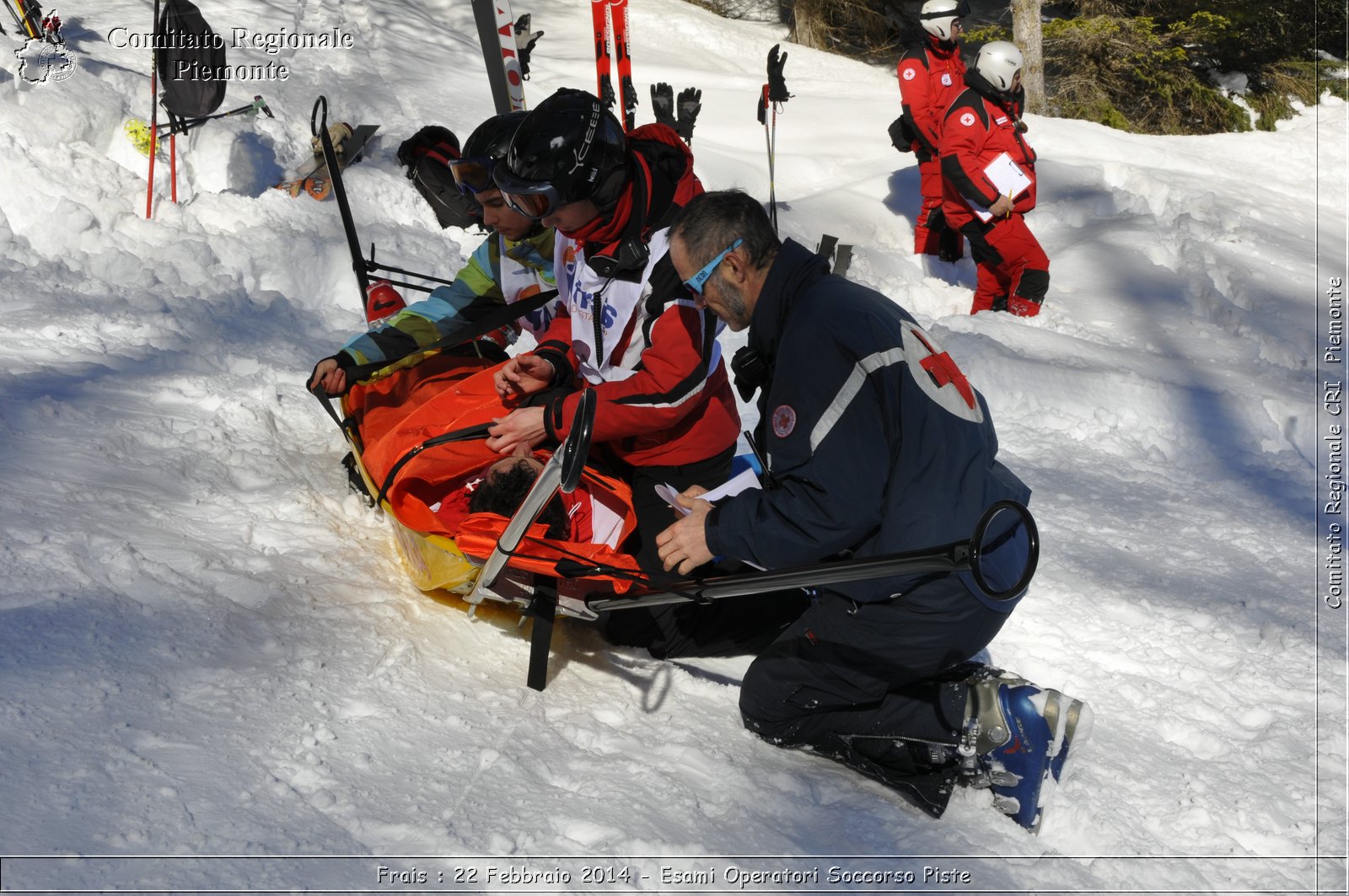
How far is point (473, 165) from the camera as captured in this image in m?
3.73

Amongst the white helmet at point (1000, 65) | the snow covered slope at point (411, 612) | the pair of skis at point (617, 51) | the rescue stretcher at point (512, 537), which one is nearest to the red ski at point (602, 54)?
the pair of skis at point (617, 51)

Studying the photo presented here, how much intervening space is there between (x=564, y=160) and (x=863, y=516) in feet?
4.55

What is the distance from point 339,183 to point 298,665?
2.35 meters

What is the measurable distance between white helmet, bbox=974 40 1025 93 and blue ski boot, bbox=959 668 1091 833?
612 cm

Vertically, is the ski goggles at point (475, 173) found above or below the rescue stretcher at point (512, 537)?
above

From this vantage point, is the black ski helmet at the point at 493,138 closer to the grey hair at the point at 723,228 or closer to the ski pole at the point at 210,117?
the grey hair at the point at 723,228

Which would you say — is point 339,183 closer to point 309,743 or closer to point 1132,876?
point 309,743

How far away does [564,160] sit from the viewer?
3.10 m

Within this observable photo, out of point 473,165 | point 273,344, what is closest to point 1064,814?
point 473,165

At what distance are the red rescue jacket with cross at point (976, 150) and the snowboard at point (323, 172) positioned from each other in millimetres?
4297

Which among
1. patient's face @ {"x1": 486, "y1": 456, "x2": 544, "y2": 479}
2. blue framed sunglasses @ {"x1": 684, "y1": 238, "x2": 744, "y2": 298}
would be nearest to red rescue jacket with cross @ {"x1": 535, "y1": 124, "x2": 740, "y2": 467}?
patient's face @ {"x1": 486, "y1": 456, "x2": 544, "y2": 479}

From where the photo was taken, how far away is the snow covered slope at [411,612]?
2.60 m

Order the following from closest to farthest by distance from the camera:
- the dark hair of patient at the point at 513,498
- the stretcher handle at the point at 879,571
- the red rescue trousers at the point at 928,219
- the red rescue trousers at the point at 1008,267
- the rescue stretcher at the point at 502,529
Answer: the stretcher handle at the point at 879,571 → the rescue stretcher at the point at 502,529 → the dark hair of patient at the point at 513,498 → the red rescue trousers at the point at 1008,267 → the red rescue trousers at the point at 928,219

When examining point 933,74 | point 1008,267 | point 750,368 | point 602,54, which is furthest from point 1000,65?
point 750,368
